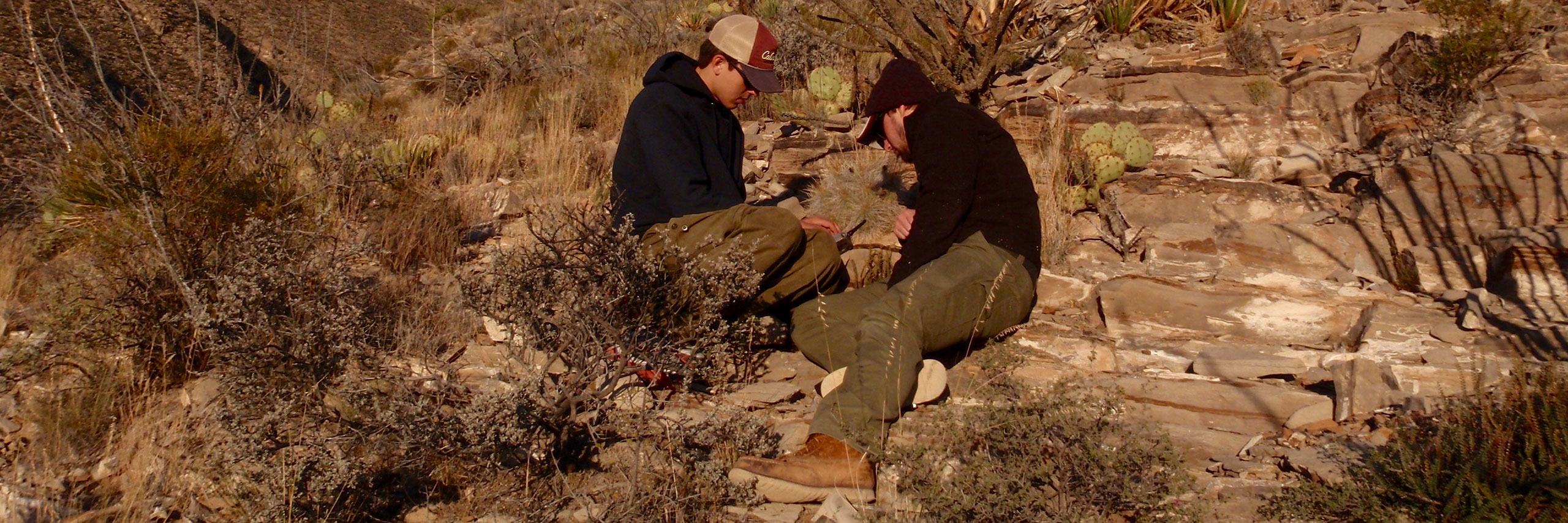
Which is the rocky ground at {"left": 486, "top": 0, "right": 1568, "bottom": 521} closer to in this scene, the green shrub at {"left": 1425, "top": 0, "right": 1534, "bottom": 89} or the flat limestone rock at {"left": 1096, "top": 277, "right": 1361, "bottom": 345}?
the flat limestone rock at {"left": 1096, "top": 277, "right": 1361, "bottom": 345}

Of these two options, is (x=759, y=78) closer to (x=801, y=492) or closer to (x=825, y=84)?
(x=801, y=492)

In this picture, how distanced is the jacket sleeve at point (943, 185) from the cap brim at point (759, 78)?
70cm

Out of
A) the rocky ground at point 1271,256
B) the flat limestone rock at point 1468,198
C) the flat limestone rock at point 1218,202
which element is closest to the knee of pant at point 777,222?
the rocky ground at point 1271,256

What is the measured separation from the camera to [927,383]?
353 centimetres

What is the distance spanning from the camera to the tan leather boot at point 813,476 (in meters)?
3.00

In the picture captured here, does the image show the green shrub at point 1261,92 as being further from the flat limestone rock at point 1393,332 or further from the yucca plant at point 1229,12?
the flat limestone rock at point 1393,332

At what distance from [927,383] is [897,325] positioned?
0.83ft

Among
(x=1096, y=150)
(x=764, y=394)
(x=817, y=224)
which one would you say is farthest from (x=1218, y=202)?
(x=764, y=394)

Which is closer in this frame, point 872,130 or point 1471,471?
point 1471,471

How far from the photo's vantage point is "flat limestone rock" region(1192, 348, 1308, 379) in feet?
12.1

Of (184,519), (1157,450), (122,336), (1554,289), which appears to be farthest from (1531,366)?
(122,336)

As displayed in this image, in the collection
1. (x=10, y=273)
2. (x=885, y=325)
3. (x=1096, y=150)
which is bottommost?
(x=10, y=273)

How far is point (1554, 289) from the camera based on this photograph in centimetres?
401

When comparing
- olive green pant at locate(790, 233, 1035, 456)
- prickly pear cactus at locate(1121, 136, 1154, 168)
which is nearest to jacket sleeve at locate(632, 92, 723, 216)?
olive green pant at locate(790, 233, 1035, 456)
